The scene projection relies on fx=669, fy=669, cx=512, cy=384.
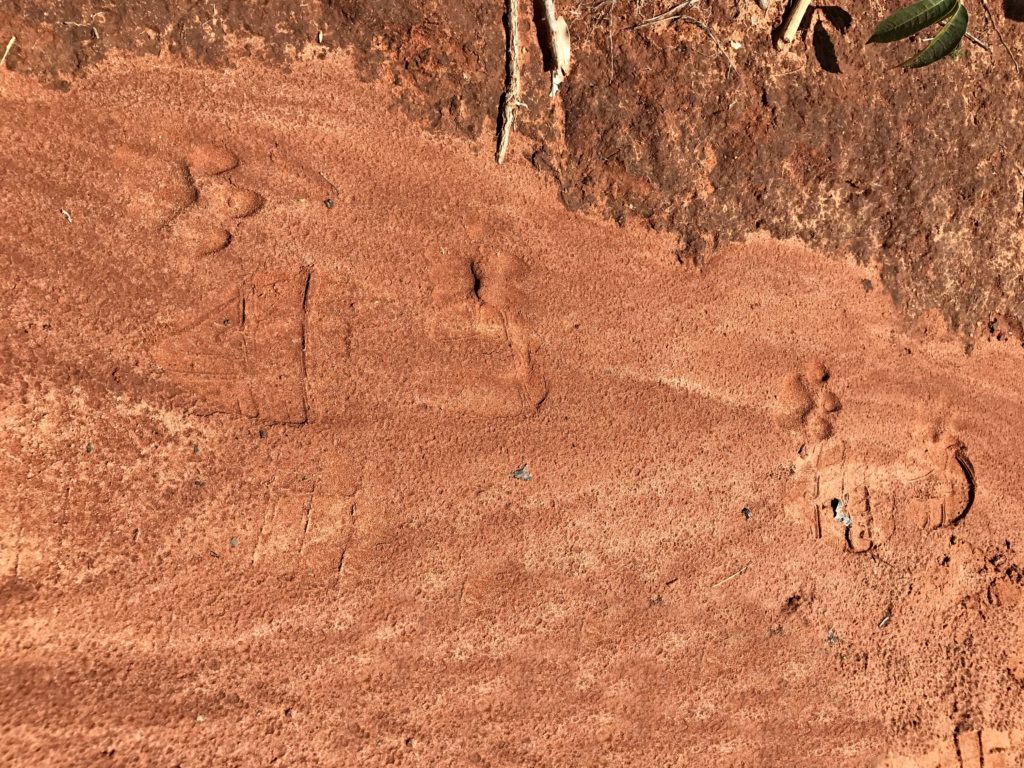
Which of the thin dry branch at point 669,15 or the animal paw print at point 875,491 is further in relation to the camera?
Answer: the animal paw print at point 875,491

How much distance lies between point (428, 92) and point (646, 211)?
113cm

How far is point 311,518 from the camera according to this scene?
112 inches

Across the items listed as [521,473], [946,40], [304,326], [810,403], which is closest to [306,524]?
[304,326]

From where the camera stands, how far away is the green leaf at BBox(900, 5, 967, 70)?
308 cm

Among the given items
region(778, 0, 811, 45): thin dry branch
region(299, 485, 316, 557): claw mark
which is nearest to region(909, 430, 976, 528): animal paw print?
region(778, 0, 811, 45): thin dry branch

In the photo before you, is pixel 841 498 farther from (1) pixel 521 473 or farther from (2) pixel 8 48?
(2) pixel 8 48

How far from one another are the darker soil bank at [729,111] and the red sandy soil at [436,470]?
143mm

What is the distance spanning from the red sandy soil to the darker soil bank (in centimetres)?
14

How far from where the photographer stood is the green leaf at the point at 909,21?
305 centimetres

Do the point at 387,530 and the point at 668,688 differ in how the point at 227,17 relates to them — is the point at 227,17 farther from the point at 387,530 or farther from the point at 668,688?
the point at 668,688

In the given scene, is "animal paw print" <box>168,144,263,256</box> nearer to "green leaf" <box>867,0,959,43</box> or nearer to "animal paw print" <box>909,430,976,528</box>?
"green leaf" <box>867,0,959,43</box>

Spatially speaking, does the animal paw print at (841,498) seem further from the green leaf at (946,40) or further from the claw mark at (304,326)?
the claw mark at (304,326)

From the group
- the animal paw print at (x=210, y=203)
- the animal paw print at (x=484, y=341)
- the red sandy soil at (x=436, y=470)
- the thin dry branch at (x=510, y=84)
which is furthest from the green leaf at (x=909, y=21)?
the animal paw print at (x=210, y=203)

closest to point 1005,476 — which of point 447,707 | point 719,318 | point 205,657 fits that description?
point 719,318
